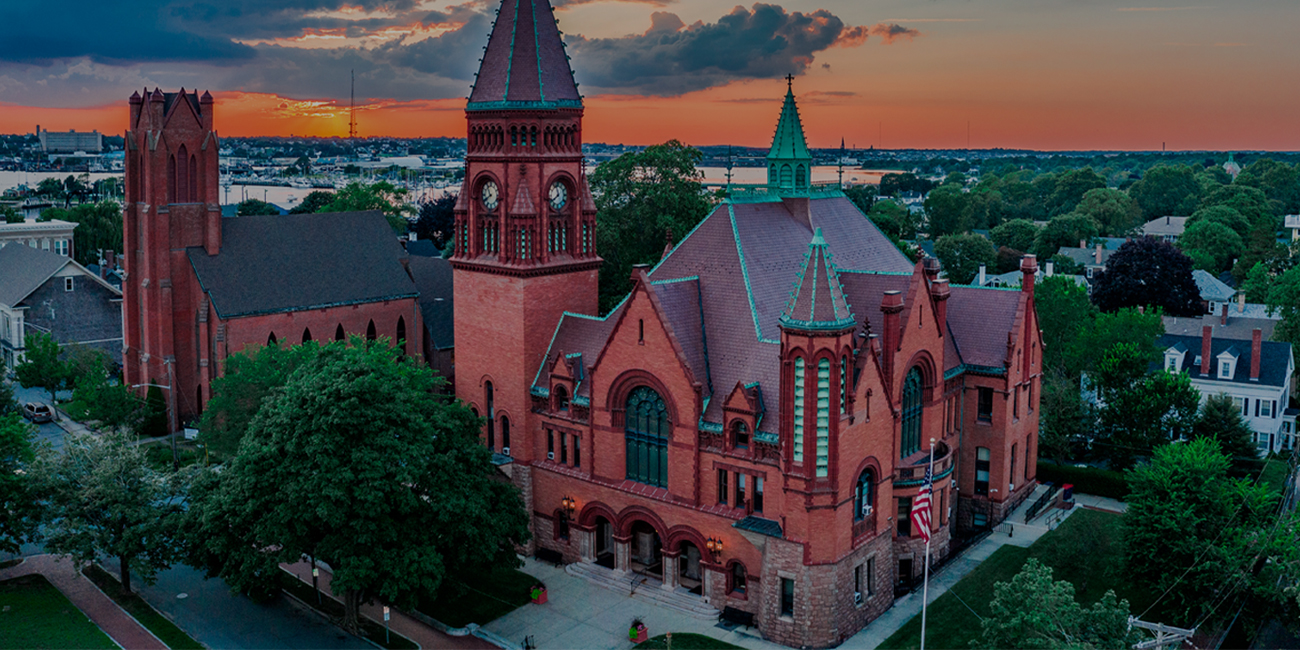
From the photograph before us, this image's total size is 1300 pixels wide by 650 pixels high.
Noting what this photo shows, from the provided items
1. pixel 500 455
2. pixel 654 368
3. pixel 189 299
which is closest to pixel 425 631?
pixel 500 455

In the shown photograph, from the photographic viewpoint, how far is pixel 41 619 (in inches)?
1813

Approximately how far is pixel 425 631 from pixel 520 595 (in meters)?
4.90

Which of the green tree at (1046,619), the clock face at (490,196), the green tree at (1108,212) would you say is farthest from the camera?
the green tree at (1108,212)

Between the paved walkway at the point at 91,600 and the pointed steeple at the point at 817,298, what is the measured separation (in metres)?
29.0

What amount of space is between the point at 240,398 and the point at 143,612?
14702 millimetres

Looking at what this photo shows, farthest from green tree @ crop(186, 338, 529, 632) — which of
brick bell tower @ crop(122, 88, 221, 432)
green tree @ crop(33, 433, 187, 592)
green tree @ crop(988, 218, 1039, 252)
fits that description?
green tree @ crop(988, 218, 1039, 252)

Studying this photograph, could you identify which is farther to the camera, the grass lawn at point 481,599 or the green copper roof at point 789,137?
the green copper roof at point 789,137

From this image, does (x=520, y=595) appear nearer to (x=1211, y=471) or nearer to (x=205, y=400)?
(x=1211, y=471)

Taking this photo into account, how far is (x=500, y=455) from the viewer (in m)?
55.5

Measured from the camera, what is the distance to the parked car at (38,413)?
80.1m

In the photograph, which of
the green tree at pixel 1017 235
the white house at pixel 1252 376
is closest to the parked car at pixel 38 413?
the white house at pixel 1252 376

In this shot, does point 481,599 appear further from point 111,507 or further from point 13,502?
point 13,502

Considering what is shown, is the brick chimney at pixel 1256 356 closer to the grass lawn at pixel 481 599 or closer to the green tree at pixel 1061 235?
the grass lawn at pixel 481 599

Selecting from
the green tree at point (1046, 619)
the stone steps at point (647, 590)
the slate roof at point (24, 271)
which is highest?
the slate roof at point (24, 271)
